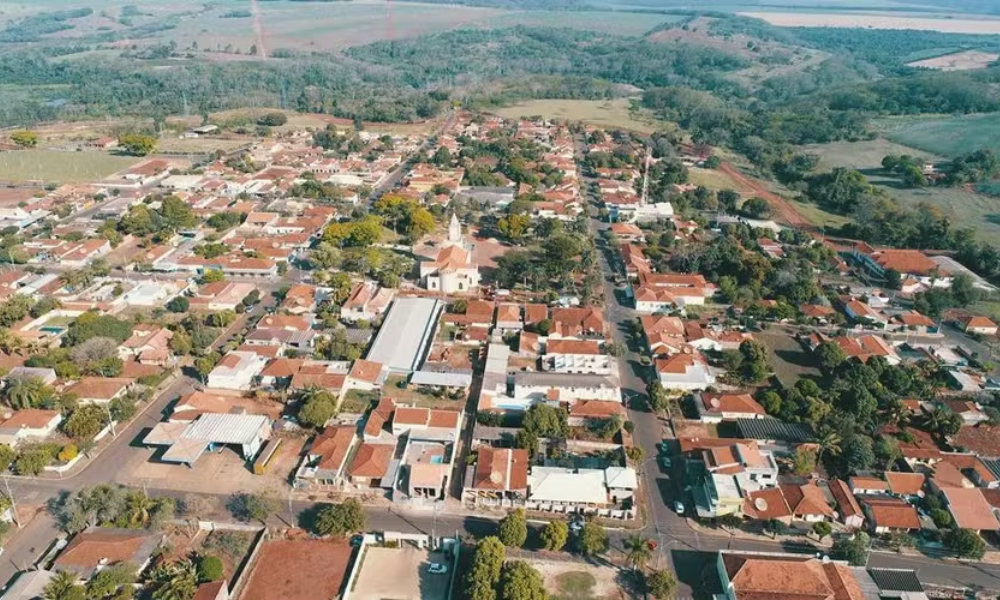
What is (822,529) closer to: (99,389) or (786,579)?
(786,579)

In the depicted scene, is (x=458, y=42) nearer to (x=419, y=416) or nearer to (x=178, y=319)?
(x=178, y=319)

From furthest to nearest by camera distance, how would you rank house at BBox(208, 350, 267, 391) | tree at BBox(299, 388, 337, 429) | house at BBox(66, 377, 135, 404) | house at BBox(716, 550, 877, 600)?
house at BBox(208, 350, 267, 391)
house at BBox(66, 377, 135, 404)
tree at BBox(299, 388, 337, 429)
house at BBox(716, 550, 877, 600)

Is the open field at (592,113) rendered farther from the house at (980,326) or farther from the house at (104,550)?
the house at (104,550)

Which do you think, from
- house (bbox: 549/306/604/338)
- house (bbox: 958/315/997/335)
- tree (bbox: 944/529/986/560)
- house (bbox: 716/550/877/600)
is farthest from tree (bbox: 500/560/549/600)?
house (bbox: 958/315/997/335)

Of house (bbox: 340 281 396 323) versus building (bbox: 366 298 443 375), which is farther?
house (bbox: 340 281 396 323)

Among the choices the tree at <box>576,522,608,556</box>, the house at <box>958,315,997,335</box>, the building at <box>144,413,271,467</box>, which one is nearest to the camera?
the tree at <box>576,522,608,556</box>

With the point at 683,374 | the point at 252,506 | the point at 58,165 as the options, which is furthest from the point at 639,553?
the point at 58,165

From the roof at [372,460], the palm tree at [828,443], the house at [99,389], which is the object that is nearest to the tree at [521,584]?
the roof at [372,460]

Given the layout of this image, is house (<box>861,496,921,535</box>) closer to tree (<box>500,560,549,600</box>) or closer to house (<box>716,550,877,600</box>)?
house (<box>716,550,877,600</box>)
